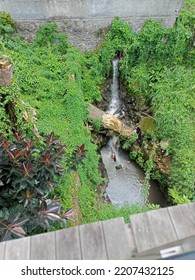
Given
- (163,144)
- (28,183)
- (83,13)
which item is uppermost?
(83,13)

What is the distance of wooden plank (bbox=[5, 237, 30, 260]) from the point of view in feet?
4.60

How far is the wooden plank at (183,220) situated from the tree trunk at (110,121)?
A: 594 centimetres

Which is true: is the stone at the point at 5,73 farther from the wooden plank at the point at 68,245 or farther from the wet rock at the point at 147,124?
the wet rock at the point at 147,124

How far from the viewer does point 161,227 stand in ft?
4.80

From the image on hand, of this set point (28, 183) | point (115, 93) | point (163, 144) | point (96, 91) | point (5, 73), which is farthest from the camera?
point (115, 93)

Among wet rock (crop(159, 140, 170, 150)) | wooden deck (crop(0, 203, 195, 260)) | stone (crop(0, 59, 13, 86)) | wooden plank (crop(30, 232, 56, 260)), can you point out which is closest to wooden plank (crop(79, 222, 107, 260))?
wooden deck (crop(0, 203, 195, 260))

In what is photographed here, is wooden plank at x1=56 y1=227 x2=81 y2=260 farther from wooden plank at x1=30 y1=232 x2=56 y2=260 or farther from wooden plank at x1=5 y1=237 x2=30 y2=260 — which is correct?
wooden plank at x1=5 y1=237 x2=30 y2=260

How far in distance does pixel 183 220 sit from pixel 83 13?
7694 millimetres

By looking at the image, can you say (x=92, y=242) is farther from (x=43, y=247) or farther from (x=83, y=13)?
(x=83, y=13)

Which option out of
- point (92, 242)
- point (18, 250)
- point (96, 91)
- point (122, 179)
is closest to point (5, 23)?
point (96, 91)

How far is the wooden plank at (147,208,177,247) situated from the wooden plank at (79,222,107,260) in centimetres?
30

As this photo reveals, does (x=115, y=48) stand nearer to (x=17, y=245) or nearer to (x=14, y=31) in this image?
(x=14, y=31)

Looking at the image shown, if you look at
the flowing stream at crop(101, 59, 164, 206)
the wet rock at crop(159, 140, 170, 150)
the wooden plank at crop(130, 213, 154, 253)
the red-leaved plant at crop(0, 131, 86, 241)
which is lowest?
the flowing stream at crop(101, 59, 164, 206)

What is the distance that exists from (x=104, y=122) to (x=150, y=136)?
4.79 ft
